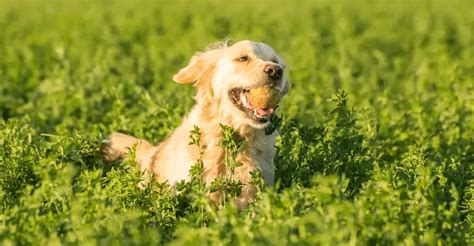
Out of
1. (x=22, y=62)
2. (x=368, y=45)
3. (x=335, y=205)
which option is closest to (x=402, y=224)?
(x=335, y=205)

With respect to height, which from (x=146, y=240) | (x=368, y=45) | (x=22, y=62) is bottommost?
(x=146, y=240)

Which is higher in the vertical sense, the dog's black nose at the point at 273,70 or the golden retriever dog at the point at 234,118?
the dog's black nose at the point at 273,70

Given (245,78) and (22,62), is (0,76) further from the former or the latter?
(245,78)

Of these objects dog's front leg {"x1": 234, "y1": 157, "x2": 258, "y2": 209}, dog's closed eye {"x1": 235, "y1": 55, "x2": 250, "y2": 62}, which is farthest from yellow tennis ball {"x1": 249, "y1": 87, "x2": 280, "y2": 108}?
dog's front leg {"x1": 234, "y1": 157, "x2": 258, "y2": 209}

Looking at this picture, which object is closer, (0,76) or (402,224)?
(402,224)

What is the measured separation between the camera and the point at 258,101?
712 centimetres

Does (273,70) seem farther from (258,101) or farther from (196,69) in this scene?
(196,69)

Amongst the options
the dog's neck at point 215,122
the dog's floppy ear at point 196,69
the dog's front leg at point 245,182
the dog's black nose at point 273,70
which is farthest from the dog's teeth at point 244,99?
the dog's floppy ear at point 196,69

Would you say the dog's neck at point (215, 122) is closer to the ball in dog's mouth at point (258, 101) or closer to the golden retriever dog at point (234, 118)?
the golden retriever dog at point (234, 118)

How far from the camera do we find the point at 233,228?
545 cm

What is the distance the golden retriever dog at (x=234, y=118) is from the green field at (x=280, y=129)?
200 mm

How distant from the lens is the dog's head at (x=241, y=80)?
715cm

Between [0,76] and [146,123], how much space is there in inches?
160

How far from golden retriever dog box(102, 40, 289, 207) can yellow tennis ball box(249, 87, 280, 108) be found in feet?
0.10
